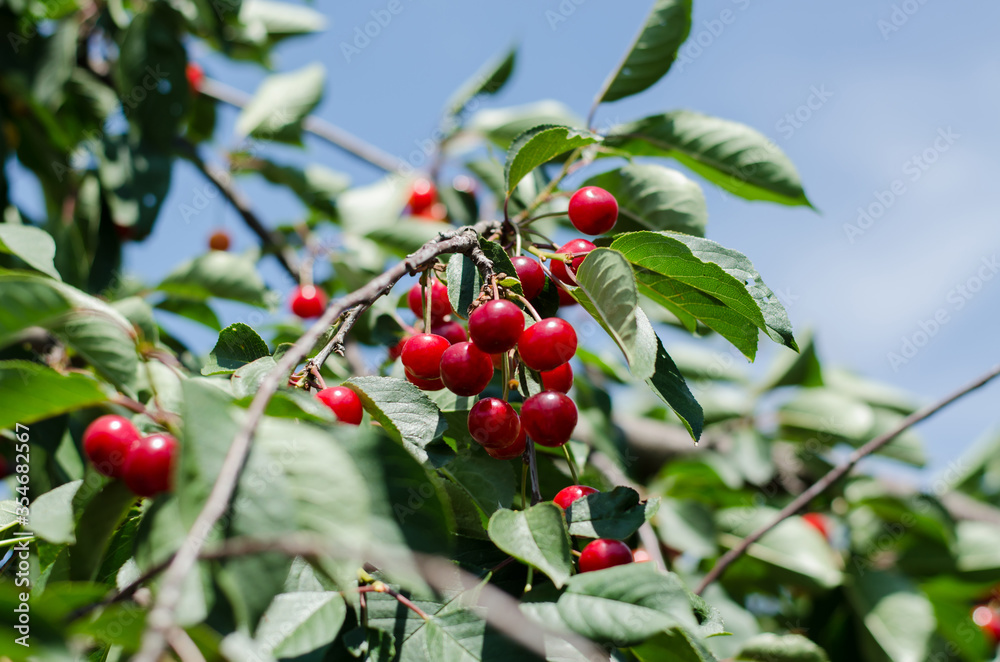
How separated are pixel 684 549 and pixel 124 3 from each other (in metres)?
2.87

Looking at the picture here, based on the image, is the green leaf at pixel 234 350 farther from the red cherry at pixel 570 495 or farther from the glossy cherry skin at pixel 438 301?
the red cherry at pixel 570 495

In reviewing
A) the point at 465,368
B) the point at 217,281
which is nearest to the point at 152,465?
the point at 465,368

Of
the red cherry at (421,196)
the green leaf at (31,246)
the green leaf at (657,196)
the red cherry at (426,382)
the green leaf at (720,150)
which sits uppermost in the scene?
the green leaf at (720,150)

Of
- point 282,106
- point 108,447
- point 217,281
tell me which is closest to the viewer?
point 108,447

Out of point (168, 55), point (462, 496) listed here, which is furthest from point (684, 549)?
point (168, 55)

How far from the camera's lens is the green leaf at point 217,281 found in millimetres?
1998

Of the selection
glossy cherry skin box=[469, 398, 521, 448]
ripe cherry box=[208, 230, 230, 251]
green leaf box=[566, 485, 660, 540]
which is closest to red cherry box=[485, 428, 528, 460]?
glossy cherry skin box=[469, 398, 521, 448]

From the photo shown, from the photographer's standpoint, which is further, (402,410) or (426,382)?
(426,382)

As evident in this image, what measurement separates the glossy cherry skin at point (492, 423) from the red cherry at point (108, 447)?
427 mm

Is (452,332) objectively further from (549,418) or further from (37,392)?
(37,392)

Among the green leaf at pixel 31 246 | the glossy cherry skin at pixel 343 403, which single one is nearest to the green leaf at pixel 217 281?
the green leaf at pixel 31 246

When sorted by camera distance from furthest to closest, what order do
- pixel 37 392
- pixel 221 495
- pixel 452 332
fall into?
pixel 452 332 < pixel 37 392 < pixel 221 495

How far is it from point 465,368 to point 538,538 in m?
0.26

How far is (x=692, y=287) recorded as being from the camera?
1002mm
